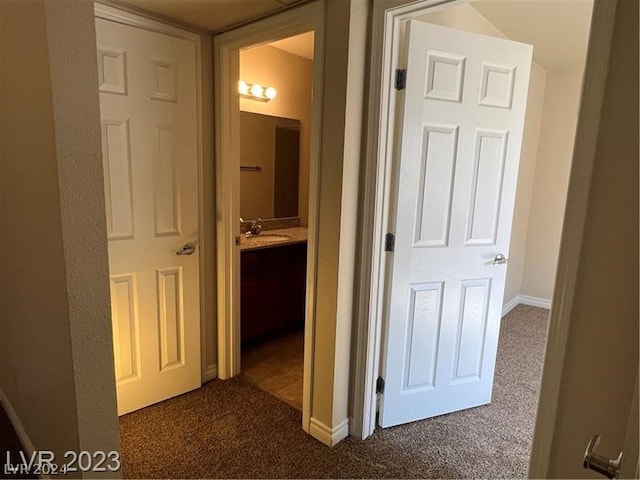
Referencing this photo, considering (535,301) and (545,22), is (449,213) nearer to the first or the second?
(545,22)

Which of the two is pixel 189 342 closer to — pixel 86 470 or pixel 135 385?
pixel 135 385

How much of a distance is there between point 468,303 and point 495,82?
1.19 m

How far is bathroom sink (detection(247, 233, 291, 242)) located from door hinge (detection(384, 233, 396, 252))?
52.3 inches

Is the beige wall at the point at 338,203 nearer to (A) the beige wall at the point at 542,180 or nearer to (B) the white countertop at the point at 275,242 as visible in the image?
(B) the white countertop at the point at 275,242

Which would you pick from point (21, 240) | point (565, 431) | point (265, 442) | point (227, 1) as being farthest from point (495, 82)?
point (21, 240)

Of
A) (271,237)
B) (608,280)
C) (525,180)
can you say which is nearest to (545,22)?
(525,180)

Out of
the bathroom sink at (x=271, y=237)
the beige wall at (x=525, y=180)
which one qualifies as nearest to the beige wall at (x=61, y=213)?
the bathroom sink at (x=271, y=237)

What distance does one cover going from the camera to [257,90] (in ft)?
10.5

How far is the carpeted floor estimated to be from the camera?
1.81m

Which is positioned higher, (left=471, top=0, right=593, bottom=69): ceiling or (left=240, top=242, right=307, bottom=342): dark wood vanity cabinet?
(left=471, top=0, right=593, bottom=69): ceiling

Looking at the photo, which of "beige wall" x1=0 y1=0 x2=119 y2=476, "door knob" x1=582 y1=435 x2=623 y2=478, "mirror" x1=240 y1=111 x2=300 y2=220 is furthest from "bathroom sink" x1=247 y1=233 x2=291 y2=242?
"door knob" x1=582 y1=435 x2=623 y2=478

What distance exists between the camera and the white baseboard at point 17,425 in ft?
5.95

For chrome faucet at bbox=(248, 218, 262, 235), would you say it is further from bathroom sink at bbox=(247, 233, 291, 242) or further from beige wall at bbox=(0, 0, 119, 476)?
beige wall at bbox=(0, 0, 119, 476)

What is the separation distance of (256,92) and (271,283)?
61.6 inches
